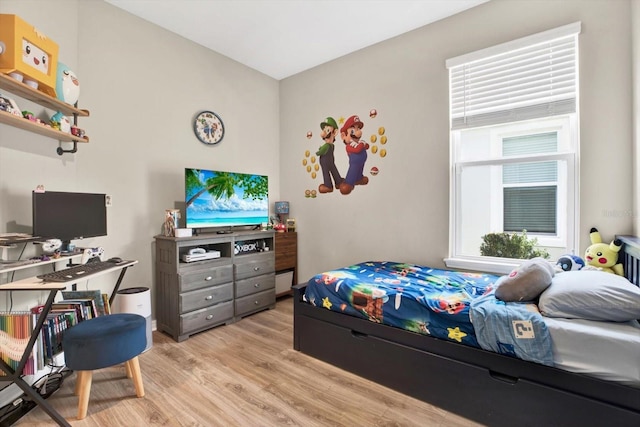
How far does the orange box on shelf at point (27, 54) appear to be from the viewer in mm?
1719

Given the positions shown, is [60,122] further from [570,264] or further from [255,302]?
[570,264]

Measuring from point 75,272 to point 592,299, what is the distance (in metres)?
2.81

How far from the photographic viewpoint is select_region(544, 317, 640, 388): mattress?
4.23 feet

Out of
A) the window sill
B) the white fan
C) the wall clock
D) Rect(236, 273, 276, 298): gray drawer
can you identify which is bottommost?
Rect(236, 273, 276, 298): gray drawer

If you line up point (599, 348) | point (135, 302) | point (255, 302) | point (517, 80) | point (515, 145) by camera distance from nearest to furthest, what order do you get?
point (599, 348) → point (135, 302) → point (517, 80) → point (515, 145) → point (255, 302)

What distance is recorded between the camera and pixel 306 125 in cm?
394

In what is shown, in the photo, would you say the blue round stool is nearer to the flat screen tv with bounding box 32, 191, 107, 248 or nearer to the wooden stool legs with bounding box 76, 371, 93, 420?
the wooden stool legs with bounding box 76, 371, 93, 420

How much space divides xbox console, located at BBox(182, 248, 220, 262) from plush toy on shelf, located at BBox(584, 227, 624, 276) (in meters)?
3.07

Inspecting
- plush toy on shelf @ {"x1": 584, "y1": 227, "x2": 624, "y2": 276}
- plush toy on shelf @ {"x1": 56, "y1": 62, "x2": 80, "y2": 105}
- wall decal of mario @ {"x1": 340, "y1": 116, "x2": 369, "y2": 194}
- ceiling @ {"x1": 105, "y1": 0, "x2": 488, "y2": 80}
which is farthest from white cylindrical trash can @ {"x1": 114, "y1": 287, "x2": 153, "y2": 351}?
plush toy on shelf @ {"x1": 584, "y1": 227, "x2": 624, "y2": 276}

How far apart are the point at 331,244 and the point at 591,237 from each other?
7.92ft

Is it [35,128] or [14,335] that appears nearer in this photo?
[14,335]

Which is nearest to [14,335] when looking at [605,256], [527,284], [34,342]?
[34,342]

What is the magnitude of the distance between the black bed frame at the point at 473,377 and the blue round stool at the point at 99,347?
1.21 meters

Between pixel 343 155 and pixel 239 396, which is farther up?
pixel 343 155
